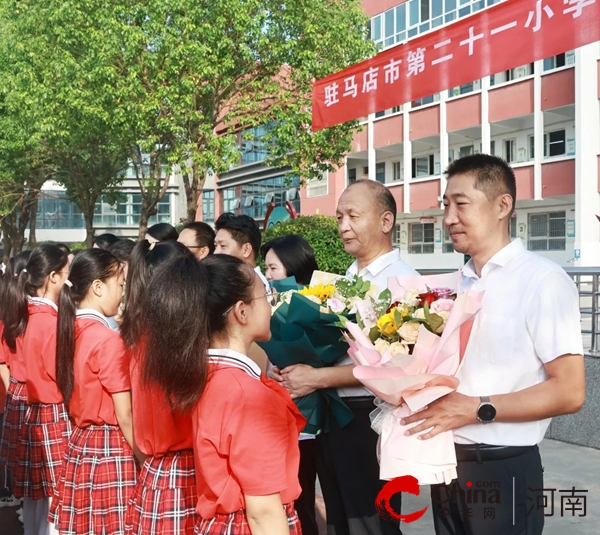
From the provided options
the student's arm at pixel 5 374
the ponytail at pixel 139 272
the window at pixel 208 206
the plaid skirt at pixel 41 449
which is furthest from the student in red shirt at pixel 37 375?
the window at pixel 208 206

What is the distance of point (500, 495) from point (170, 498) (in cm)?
104

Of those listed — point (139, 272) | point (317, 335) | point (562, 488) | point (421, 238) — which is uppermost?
point (421, 238)

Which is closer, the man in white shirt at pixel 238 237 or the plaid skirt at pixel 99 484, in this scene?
the plaid skirt at pixel 99 484

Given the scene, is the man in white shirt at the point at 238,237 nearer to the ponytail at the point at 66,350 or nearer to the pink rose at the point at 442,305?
the ponytail at the point at 66,350

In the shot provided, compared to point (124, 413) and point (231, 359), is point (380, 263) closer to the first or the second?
point (231, 359)

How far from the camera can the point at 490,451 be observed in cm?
219

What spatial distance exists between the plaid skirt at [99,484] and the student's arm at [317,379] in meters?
0.88

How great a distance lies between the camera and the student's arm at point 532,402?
81.3 inches

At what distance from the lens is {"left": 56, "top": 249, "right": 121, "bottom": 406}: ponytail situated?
3.08 m

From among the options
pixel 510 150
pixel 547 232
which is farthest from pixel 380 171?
pixel 547 232

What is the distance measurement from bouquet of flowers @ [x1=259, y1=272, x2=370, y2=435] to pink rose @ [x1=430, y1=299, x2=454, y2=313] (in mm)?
475

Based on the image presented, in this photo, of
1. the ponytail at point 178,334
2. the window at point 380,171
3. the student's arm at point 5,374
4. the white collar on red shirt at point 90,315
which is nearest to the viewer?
the ponytail at point 178,334

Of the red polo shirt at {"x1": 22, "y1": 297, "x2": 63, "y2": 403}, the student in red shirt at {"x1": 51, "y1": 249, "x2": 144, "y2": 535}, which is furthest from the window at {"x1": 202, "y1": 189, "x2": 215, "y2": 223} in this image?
the student in red shirt at {"x1": 51, "y1": 249, "x2": 144, "y2": 535}

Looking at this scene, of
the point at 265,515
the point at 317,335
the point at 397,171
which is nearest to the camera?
the point at 265,515
